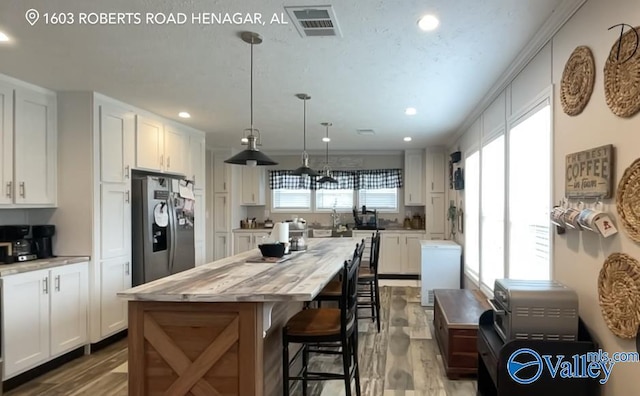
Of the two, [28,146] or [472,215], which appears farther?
[472,215]

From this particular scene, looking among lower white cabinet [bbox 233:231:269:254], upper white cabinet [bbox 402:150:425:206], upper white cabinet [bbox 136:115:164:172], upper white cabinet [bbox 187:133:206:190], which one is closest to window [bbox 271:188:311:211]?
lower white cabinet [bbox 233:231:269:254]

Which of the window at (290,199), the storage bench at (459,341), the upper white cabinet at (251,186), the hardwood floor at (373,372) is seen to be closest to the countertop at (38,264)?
the hardwood floor at (373,372)

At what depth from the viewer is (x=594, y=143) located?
76.7 inches

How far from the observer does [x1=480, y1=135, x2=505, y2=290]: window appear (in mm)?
3795

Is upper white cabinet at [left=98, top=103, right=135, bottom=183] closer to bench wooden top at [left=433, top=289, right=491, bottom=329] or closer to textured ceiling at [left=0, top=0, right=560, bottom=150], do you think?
textured ceiling at [left=0, top=0, right=560, bottom=150]

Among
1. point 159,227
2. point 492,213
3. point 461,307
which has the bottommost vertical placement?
point 461,307

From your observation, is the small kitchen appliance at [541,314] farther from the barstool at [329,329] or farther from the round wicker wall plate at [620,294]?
the barstool at [329,329]

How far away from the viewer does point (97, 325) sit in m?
3.90

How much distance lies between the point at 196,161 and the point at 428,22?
13.3 feet

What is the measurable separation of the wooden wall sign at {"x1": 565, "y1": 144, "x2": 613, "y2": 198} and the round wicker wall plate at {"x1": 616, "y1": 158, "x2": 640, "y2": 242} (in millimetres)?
105

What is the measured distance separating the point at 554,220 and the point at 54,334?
3872mm

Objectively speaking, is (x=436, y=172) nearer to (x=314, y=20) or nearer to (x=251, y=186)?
(x=251, y=186)

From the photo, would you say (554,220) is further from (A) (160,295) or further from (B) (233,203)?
(B) (233,203)

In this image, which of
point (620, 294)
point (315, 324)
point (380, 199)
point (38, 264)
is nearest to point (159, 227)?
point (38, 264)
